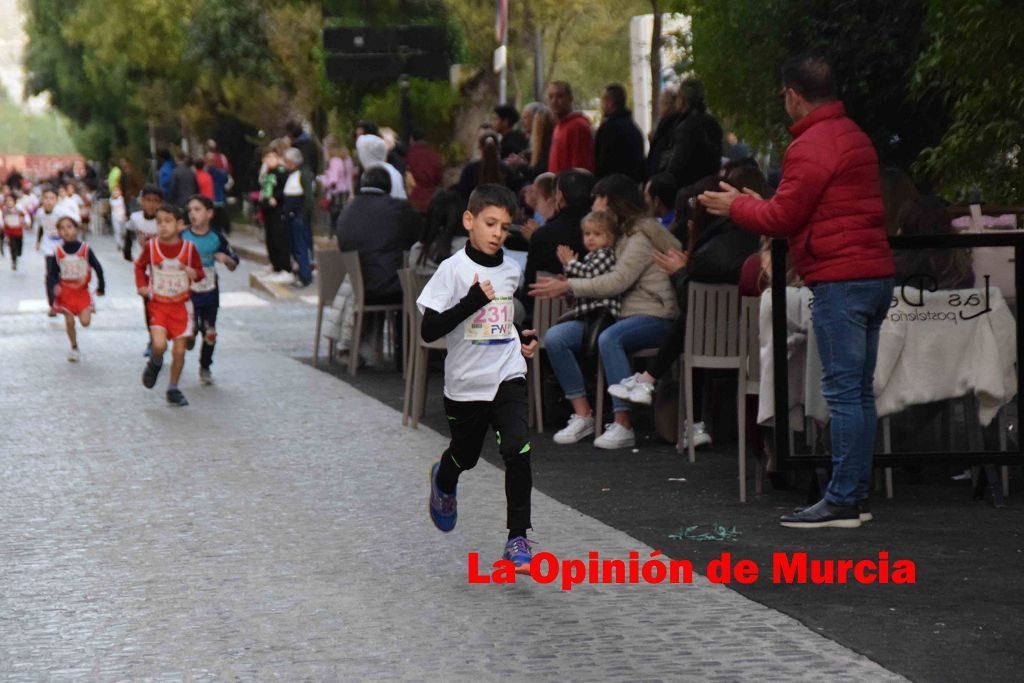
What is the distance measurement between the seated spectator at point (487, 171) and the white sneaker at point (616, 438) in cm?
344

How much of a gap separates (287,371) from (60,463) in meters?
5.03

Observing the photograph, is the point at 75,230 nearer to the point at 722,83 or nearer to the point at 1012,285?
the point at 722,83

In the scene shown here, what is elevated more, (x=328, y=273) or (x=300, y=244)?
(x=328, y=273)

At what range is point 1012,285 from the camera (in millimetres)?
8836

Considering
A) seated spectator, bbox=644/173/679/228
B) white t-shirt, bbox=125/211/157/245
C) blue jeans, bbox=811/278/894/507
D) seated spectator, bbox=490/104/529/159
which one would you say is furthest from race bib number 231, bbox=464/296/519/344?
seated spectator, bbox=490/104/529/159

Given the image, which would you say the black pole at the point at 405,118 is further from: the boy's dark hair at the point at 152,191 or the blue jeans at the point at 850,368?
the blue jeans at the point at 850,368

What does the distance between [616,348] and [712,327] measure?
0.97 metres

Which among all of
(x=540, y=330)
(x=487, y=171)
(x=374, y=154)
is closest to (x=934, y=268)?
(x=540, y=330)

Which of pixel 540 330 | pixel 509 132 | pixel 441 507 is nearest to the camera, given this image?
pixel 441 507

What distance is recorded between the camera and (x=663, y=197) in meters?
12.8

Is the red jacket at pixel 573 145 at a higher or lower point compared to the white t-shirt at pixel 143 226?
higher

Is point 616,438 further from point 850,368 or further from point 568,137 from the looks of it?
point 568,137

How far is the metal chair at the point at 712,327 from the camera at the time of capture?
33.1 feet

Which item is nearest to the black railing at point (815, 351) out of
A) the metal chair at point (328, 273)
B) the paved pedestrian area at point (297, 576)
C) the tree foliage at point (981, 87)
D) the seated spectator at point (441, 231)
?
the paved pedestrian area at point (297, 576)
